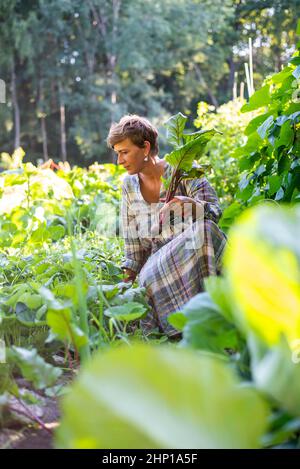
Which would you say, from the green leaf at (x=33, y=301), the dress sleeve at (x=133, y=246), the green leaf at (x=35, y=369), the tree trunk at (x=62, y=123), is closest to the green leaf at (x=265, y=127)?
the dress sleeve at (x=133, y=246)

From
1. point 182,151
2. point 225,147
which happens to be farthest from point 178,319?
point 225,147

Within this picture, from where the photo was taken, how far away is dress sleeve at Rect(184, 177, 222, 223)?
2377 millimetres

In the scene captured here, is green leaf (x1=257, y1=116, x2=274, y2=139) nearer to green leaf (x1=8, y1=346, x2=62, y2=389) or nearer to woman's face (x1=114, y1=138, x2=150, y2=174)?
woman's face (x1=114, y1=138, x2=150, y2=174)

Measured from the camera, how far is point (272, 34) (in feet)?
68.3

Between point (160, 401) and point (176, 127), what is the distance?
1.76 meters

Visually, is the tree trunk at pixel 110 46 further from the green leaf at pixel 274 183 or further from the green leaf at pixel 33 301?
the green leaf at pixel 33 301

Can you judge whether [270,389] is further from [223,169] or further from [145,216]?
[223,169]

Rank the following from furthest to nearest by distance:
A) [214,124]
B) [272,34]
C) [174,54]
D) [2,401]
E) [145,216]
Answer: [174,54]
[272,34]
[214,124]
[145,216]
[2,401]

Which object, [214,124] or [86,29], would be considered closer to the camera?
[214,124]

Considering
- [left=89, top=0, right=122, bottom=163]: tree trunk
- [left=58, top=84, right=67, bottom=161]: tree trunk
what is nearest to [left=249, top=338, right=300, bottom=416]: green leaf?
[left=58, top=84, right=67, bottom=161]: tree trunk

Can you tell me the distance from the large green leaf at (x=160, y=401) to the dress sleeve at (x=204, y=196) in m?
1.77

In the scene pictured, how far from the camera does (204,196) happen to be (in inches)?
97.7

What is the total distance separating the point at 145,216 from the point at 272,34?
64.6 feet
